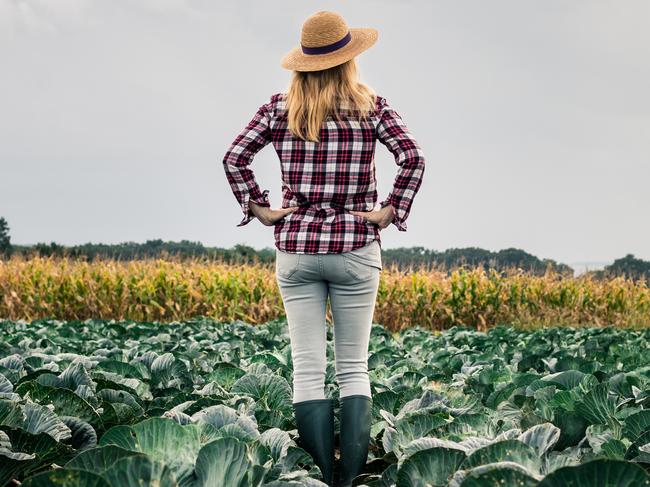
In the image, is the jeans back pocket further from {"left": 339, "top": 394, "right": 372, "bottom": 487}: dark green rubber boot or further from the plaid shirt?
{"left": 339, "top": 394, "right": 372, "bottom": 487}: dark green rubber boot


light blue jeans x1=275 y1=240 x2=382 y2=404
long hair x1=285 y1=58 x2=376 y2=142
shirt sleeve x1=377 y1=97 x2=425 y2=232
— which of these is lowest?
Result: light blue jeans x1=275 y1=240 x2=382 y2=404

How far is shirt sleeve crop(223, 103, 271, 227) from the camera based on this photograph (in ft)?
10.7

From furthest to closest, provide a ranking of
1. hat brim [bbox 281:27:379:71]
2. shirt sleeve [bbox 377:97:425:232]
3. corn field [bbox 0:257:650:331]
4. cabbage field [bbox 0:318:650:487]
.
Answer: corn field [bbox 0:257:650:331], shirt sleeve [bbox 377:97:425:232], hat brim [bbox 281:27:379:71], cabbage field [bbox 0:318:650:487]

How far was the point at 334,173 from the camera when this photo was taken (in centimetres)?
309

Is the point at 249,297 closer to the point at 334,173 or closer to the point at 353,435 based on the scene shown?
the point at 353,435

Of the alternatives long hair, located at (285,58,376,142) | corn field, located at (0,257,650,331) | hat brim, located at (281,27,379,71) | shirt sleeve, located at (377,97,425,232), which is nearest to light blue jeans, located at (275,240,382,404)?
shirt sleeve, located at (377,97,425,232)

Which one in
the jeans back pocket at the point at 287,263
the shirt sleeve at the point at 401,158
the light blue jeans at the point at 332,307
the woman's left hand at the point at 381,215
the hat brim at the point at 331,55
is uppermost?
the hat brim at the point at 331,55

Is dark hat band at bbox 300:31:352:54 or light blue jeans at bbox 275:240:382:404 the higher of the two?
dark hat band at bbox 300:31:352:54

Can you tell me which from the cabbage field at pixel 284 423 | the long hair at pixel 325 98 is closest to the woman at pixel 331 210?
the long hair at pixel 325 98

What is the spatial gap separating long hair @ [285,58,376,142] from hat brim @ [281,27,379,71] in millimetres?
58

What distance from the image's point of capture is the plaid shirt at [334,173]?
306cm

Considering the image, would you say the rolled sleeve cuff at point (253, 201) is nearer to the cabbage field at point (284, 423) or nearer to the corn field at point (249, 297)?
the cabbage field at point (284, 423)

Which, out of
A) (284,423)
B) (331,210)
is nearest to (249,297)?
(284,423)

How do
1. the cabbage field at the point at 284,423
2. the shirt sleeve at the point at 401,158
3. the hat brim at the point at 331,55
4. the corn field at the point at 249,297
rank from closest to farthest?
the cabbage field at the point at 284,423
the hat brim at the point at 331,55
the shirt sleeve at the point at 401,158
the corn field at the point at 249,297
